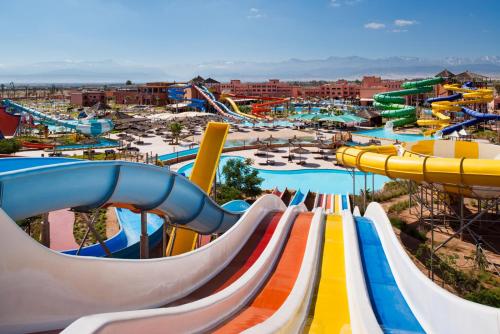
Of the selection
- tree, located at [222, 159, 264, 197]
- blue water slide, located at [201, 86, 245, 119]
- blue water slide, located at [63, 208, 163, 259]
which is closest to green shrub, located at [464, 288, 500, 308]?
blue water slide, located at [63, 208, 163, 259]

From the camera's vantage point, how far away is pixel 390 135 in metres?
33.4

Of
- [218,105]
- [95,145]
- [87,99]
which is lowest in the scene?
[95,145]

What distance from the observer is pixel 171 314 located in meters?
3.52

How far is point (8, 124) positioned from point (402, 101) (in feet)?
115

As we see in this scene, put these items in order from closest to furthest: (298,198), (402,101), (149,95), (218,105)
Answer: (298,198)
(402,101)
(218,105)
(149,95)

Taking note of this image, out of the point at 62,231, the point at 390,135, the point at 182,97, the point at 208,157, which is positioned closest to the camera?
the point at 208,157

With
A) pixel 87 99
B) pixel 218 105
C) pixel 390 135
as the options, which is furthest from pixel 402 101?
pixel 87 99

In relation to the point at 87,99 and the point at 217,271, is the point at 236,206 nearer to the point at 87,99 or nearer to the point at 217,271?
the point at 217,271

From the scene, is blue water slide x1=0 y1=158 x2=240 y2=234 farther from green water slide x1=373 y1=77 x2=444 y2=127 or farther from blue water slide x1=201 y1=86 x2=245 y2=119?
blue water slide x1=201 y1=86 x2=245 y2=119

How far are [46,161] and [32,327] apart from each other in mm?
3143

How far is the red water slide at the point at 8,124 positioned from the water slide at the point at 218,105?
2181 centimetres

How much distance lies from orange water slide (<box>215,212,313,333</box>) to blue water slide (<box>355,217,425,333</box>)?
1.05m

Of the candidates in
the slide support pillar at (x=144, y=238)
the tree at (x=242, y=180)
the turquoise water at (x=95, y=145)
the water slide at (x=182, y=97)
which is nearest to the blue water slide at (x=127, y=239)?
the slide support pillar at (x=144, y=238)

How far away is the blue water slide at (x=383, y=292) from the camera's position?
15.1 ft
